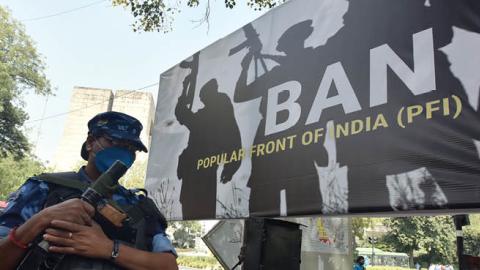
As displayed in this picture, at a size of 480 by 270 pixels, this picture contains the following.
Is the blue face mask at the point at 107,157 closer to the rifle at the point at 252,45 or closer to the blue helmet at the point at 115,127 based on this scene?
the blue helmet at the point at 115,127

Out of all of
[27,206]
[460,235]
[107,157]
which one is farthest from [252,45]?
[27,206]

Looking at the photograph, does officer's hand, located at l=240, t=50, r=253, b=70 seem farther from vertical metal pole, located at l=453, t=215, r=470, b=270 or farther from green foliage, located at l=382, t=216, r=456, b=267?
green foliage, located at l=382, t=216, r=456, b=267

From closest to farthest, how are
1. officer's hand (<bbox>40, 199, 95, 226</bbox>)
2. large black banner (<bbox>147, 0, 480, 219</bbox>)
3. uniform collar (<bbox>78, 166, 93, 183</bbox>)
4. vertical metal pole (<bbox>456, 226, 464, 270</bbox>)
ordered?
officer's hand (<bbox>40, 199, 95, 226</bbox>) < uniform collar (<bbox>78, 166, 93, 183</bbox>) < large black banner (<bbox>147, 0, 480, 219</bbox>) < vertical metal pole (<bbox>456, 226, 464, 270</bbox>)

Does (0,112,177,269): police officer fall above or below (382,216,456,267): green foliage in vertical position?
below

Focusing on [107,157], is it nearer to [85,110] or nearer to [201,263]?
[201,263]

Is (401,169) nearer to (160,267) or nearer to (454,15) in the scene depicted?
(454,15)

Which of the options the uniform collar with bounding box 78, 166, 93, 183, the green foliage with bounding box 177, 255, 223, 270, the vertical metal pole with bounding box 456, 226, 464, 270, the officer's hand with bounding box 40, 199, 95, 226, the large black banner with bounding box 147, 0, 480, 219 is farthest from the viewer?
the green foliage with bounding box 177, 255, 223, 270

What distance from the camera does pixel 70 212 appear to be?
4.88 ft

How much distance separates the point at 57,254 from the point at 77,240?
104 millimetres

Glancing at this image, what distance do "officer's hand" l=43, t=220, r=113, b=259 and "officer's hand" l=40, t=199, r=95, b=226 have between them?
0.06 ft

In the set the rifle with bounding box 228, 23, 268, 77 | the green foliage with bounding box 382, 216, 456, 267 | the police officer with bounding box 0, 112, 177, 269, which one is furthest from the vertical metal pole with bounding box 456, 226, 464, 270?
the green foliage with bounding box 382, 216, 456, 267

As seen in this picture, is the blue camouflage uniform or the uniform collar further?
the uniform collar

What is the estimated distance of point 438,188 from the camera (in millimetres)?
2316

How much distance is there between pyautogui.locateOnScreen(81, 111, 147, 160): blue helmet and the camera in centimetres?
193
